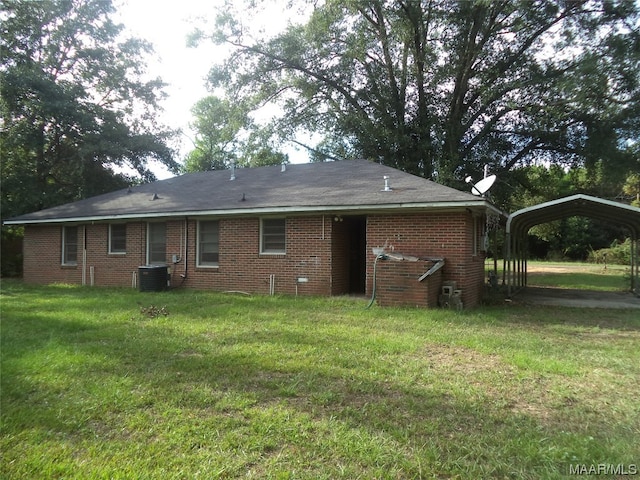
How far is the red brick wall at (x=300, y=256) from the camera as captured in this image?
31.4 feet

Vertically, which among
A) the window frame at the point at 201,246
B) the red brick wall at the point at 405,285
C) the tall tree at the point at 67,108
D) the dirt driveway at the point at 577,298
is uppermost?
the tall tree at the point at 67,108

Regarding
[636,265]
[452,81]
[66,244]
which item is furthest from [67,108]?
[636,265]

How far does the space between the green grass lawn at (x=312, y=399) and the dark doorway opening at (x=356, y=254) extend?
15.4ft

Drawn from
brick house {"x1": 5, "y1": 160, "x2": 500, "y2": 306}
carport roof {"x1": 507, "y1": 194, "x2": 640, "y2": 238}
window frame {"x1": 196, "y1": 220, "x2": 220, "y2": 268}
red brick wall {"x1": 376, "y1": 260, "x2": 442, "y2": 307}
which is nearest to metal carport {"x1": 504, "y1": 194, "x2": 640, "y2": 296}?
carport roof {"x1": 507, "y1": 194, "x2": 640, "y2": 238}

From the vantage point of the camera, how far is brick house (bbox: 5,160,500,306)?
9.55 meters

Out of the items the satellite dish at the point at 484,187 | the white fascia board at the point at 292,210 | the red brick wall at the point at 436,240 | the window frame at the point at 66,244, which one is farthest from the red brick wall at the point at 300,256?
the satellite dish at the point at 484,187

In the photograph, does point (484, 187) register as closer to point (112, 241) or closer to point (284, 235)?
point (284, 235)

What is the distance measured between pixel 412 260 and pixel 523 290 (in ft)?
22.4

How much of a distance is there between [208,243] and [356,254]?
14.3ft

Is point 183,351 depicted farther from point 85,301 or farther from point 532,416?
point 85,301

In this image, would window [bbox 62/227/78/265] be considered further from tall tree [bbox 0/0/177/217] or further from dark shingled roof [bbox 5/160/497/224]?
tall tree [bbox 0/0/177/217]

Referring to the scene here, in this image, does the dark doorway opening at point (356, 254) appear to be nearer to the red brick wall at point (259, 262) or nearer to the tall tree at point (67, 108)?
the red brick wall at point (259, 262)

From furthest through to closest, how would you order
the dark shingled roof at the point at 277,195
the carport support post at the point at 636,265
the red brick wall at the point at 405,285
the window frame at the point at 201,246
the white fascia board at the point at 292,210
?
the carport support post at the point at 636,265 < the window frame at the point at 201,246 < the dark shingled roof at the point at 277,195 < the white fascia board at the point at 292,210 < the red brick wall at the point at 405,285

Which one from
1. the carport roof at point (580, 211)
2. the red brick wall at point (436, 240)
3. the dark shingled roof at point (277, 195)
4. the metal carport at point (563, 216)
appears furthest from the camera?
the metal carport at point (563, 216)
